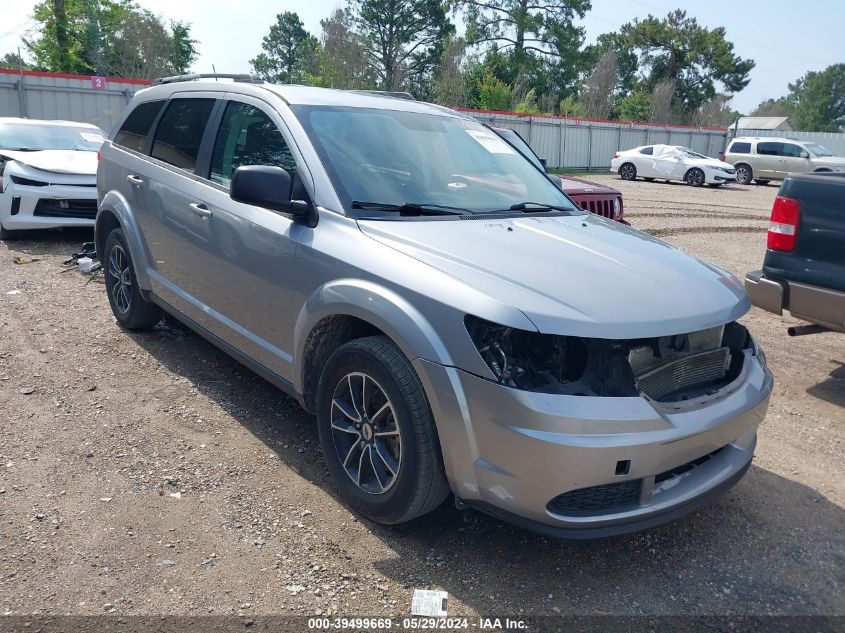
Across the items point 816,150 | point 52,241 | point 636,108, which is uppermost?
point 636,108

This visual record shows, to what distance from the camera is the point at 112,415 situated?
4.16m

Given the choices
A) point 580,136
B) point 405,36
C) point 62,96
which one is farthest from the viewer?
point 405,36

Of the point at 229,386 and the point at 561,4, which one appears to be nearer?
the point at 229,386

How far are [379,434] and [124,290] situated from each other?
3348mm

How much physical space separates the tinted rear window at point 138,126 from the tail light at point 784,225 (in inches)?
176

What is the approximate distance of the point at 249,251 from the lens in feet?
12.1

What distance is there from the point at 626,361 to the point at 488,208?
51.3 inches

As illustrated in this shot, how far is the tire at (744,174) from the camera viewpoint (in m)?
26.5

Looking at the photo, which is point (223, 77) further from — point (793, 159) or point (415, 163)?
point (793, 159)

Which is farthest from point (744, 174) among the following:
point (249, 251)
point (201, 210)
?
point (249, 251)

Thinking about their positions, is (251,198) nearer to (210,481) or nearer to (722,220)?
(210,481)

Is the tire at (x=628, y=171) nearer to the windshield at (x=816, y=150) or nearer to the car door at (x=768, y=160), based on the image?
the car door at (x=768, y=160)

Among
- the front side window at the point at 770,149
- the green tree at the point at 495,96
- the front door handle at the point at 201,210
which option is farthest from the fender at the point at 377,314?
the green tree at the point at 495,96

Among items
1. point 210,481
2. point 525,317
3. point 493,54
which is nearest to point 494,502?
point 525,317
